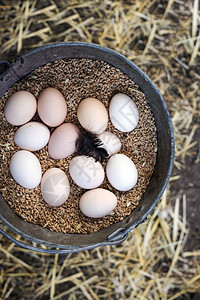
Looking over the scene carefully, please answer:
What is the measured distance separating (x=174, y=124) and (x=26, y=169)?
0.65 meters

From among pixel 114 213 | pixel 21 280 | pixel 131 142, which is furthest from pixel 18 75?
pixel 21 280

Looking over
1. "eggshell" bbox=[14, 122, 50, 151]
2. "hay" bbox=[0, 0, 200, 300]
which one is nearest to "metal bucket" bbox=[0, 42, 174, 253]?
"eggshell" bbox=[14, 122, 50, 151]

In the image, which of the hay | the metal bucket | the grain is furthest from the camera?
the hay

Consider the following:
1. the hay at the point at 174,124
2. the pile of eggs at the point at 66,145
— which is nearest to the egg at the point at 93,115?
the pile of eggs at the point at 66,145

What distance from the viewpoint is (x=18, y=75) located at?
1.23 meters

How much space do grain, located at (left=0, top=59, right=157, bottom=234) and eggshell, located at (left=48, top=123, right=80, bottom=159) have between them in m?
0.05

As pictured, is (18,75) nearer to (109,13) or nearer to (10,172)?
(10,172)

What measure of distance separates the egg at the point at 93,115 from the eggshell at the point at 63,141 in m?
0.04

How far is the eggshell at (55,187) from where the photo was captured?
47.1 inches

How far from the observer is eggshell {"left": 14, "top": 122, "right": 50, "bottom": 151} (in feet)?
3.89

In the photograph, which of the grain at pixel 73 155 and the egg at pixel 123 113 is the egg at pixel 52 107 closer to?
the grain at pixel 73 155

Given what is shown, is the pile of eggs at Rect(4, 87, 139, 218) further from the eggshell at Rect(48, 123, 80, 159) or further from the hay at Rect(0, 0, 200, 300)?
the hay at Rect(0, 0, 200, 300)

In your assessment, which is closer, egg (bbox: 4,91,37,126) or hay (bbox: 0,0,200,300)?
egg (bbox: 4,91,37,126)

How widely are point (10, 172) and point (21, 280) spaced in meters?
0.51
